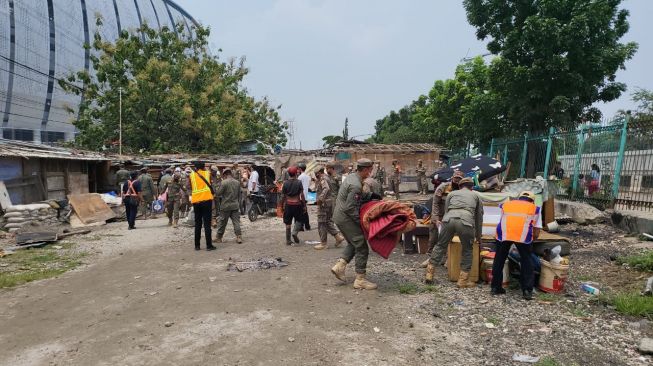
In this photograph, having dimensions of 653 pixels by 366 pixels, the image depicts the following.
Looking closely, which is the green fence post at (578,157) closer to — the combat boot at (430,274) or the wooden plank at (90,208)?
the combat boot at (430,274)

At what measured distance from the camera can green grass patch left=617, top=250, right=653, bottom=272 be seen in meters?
6.18

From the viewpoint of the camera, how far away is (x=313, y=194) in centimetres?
1833

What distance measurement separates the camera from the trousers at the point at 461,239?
5609mm

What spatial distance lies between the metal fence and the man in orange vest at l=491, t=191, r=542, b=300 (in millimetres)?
5023

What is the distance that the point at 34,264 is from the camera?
7801 mm

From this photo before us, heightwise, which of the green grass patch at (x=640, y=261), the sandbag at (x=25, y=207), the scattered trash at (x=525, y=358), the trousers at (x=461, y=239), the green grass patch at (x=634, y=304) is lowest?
the sandbag at (x=25, y=207)

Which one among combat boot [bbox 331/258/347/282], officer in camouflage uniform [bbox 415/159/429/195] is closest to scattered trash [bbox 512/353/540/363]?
combat boot [bbox 331/258/347/282]

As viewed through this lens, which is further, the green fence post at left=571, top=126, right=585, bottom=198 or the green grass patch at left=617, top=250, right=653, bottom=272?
the green fence post at left=571, top=126, right=585, bottom=198

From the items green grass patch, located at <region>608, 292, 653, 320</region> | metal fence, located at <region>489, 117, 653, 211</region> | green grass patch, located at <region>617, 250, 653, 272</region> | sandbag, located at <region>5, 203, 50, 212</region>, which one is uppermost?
metal fence, located at <region>489, 117, 653, 211</region>

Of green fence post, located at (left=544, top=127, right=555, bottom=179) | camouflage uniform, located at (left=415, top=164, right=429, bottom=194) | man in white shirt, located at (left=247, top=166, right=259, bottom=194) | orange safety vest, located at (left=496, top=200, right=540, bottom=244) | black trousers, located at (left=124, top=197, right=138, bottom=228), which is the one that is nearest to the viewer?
orange safety vest, located at (left=496, top=200, right=540, bottom=244)

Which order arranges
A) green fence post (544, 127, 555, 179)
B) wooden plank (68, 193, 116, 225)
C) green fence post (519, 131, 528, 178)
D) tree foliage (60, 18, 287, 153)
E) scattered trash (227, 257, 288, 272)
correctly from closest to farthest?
scattered trash (227, 257, 288, 272) < green fence post (544, 127, 555, 179) < green fence post (519, 131, 528, 178) < wooden plank (68, 193, 116, 225) < tree foliage (60, 18, 287, 153)

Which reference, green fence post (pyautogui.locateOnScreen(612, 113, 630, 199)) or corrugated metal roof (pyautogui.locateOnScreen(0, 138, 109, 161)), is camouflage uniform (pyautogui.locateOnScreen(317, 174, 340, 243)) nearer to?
green fence post (pyautogui.locateOnScreen(612, 113, 630, 199))

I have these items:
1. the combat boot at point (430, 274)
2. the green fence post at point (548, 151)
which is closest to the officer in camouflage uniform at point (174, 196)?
the combat boot at point (430, 274)

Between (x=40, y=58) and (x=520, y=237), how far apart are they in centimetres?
3536
